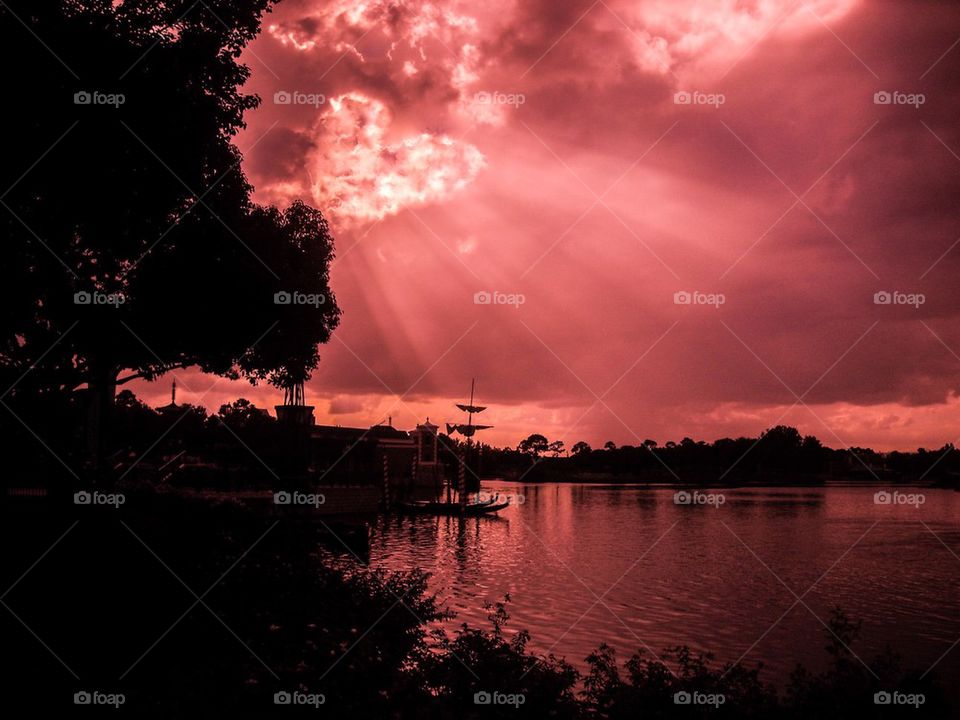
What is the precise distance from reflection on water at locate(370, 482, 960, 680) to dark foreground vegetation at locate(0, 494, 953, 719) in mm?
9428

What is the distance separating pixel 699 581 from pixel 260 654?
3399 cm

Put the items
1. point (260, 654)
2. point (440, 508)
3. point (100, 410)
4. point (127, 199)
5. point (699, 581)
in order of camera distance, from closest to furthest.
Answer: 1. point (260, 654)
2. point (127, 199)
3. point (100, 410)
4. point (699, 581)
5. point (440, 508)

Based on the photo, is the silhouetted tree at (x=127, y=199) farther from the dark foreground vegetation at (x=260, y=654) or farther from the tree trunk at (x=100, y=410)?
the dark foreground vegetation at (x=260, y=654)

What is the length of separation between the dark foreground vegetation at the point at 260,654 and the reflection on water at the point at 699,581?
30.9 ft

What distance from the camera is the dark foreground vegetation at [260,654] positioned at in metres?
9.57

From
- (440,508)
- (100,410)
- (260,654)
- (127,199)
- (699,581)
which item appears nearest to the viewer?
(260,654)

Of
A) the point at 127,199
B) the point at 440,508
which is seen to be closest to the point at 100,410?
the point at 127,199

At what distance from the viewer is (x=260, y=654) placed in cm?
1132

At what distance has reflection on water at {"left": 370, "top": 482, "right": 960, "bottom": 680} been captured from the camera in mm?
26609

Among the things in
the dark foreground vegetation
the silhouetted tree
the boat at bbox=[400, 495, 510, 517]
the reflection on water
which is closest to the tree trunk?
the silhouetted tree

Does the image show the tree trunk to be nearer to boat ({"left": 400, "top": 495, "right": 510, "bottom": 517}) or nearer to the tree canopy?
the tree canopy

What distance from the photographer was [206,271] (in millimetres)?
18422

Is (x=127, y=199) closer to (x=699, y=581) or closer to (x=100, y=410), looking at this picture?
(x=100, y=410)

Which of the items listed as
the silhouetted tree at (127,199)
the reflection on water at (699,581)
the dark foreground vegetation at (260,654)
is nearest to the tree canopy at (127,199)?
the silhouetted tree at (127,199)
